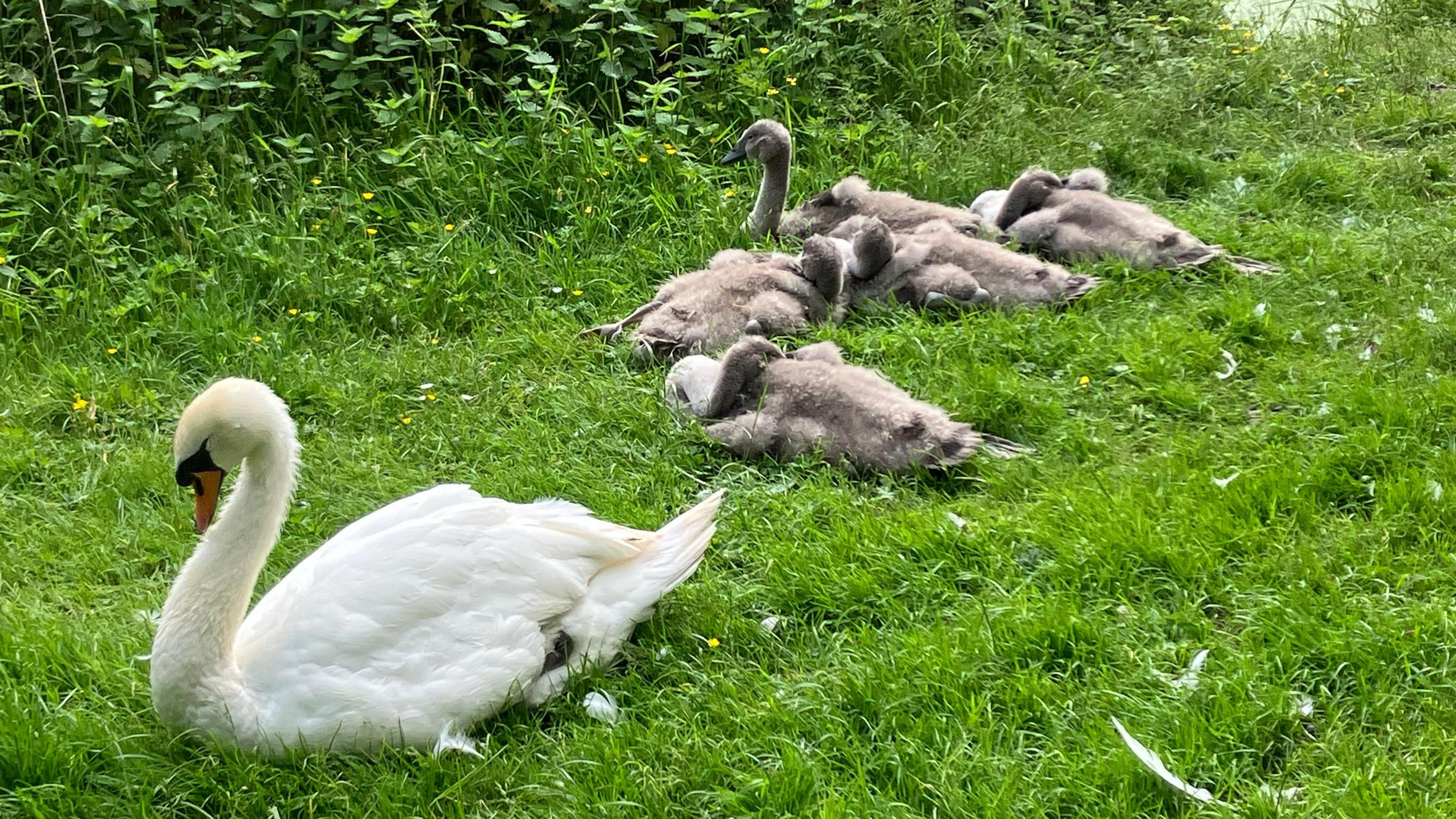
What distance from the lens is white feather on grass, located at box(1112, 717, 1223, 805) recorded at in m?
3.06

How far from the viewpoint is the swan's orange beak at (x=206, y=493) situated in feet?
11.4

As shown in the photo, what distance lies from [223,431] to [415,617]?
67cm

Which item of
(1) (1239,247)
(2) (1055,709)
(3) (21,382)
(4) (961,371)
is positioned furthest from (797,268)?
(3) (21,382)

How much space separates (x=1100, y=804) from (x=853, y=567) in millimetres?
1126

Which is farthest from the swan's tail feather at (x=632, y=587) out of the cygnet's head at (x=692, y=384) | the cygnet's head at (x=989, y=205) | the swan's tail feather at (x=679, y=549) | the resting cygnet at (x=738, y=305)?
the cygnet's head at (x=989, y=205)

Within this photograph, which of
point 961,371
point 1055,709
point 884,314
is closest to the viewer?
point 1055,709

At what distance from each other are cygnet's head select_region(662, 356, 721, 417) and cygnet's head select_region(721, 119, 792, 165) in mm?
1484

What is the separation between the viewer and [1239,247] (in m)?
5.93

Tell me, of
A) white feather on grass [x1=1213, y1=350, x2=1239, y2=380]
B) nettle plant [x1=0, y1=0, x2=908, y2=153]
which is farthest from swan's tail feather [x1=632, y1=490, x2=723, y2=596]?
nettle plant [x1=0, y1=0, x2=908, y2=153]

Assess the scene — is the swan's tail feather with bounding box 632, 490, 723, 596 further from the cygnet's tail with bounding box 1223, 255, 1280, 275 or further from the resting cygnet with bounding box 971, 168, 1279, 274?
the cygnet's tail with bounding box 1223, 255, 1280, 275

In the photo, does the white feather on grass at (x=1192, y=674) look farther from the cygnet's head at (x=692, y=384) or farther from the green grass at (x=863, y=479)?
the cygnet's head at (x=692, y=384)

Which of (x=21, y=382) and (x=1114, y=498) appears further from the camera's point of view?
(x=21, y=382)

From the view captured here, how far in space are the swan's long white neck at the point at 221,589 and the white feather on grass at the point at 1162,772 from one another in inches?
85.6

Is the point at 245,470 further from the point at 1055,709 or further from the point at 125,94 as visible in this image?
the point at 125,94
